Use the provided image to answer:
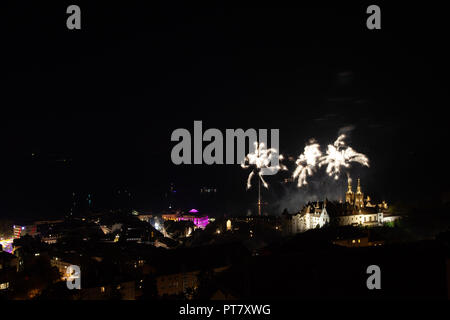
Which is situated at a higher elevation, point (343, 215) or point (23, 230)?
point (343, 215)

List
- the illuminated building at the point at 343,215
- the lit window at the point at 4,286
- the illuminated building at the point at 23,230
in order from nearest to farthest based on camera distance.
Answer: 1. the lit window at the point at 4,286
2. the illuminated building at the point at 343,215
3. the illuminated building at the point at 23,230

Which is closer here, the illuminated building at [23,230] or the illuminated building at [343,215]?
the illuminated building at [343,215]

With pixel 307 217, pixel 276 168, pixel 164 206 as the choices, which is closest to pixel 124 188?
pixel 164 206

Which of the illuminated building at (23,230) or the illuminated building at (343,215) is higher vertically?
the illuminated building at (343,215)

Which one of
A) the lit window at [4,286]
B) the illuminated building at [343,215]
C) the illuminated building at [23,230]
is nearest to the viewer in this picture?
the lit window at [4,286]

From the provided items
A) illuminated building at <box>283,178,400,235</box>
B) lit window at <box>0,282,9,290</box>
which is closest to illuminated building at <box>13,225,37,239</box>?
lit window at <box>0,282,9,290</box>

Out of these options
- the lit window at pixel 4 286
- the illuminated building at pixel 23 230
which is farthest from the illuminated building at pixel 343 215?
the illuminated building at pixel 23 230

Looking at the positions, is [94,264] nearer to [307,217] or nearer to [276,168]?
[307,217]

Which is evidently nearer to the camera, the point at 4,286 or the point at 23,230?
the point at 4,286

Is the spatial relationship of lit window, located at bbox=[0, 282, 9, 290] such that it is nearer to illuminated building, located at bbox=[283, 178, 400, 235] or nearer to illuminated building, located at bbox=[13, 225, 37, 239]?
illuminated building, located at bbox=[283, 178, 400, 235]

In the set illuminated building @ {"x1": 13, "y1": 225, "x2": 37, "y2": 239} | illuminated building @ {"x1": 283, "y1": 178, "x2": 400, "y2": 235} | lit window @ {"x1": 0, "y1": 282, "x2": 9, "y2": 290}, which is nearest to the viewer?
lit window @ {"x1": 0, "y1": 282, "x2": 9, "y2": 290}

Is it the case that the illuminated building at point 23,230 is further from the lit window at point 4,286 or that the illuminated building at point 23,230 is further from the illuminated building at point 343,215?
the illuminated building at point 343,215

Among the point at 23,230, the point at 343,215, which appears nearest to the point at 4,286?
the point at 343,215

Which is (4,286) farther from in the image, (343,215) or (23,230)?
(23,230)
